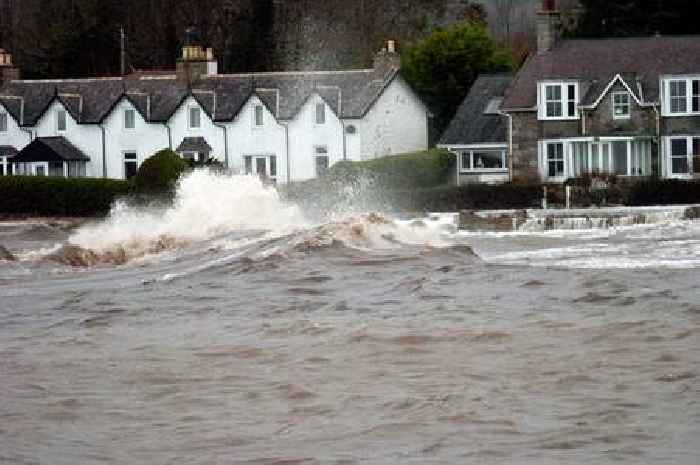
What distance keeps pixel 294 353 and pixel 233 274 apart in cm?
1103

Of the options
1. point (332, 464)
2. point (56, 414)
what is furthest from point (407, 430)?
point (56, 414)

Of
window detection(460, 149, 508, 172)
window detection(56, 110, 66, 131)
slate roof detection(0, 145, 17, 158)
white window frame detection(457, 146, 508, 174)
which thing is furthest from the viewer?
slate roof detection(0, 145, 17, 158)

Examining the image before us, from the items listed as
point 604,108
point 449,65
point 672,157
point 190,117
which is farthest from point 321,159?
point 672,157

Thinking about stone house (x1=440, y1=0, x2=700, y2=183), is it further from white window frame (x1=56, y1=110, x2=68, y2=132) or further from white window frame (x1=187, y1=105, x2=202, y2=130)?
white window frame (x1=56, y1=110, x2=68, y2=132)

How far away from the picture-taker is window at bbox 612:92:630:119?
62.1 metres

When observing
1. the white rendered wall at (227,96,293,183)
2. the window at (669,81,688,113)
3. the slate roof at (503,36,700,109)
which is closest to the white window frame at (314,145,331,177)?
the white rendered wall at (227,96,293,183)

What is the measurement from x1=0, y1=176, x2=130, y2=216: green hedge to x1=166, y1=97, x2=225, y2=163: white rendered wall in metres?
7.72

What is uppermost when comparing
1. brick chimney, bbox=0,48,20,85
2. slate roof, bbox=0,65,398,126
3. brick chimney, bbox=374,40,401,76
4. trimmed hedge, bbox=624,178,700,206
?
brick chimney, bbox=0,48,20,85

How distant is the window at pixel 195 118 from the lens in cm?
7312

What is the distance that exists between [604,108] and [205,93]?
18.2 meters

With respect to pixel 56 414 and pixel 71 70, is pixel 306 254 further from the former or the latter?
pixel 71 70

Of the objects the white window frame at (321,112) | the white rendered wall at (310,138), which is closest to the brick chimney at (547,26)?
the white rendered wall at (310,138)

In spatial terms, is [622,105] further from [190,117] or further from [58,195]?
[58,195]

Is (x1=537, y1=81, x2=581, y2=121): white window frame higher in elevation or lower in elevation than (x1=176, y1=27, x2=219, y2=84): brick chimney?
lower
